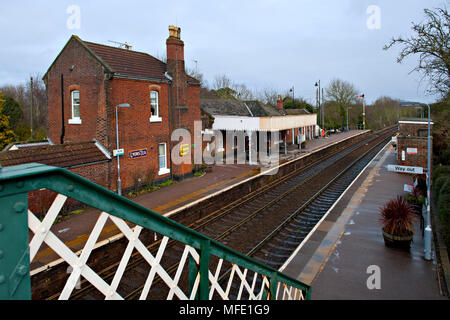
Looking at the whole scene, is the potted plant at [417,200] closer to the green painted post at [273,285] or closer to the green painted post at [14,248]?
the green painted post at [273,285]

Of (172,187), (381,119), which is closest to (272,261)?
(172,187)

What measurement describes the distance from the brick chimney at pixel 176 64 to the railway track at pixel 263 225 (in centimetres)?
889

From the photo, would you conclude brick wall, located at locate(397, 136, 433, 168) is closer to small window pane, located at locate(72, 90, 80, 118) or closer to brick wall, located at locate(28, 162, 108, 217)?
brick wall, located at locate(28, 162, 108, 217)

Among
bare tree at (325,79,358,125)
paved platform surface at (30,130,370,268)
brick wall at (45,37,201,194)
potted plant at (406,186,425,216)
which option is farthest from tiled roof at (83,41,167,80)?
bare tree at (325,79,358,125)

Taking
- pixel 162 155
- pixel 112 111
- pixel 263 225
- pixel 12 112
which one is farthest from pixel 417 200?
pixel 12 112

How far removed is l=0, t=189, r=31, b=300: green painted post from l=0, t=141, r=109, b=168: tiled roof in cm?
1540

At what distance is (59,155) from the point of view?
1595cm

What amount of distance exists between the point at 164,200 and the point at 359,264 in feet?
34.7

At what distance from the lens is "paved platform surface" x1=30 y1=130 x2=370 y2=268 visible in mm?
11691

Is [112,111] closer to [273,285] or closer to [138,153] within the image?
[138,153]

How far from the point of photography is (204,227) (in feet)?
45.5

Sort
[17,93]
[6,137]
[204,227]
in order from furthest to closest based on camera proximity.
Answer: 1. [17,93]
2. [6,137]
3. [204,227]

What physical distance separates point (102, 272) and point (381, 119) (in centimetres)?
9186
